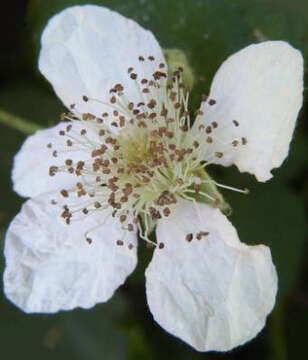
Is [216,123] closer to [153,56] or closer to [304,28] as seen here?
[153,56]

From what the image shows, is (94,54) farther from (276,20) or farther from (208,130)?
(276,20)

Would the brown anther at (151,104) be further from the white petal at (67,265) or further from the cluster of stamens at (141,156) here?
the white petal at (67,265)

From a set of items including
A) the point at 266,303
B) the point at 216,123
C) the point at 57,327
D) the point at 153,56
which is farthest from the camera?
the point at 57,327

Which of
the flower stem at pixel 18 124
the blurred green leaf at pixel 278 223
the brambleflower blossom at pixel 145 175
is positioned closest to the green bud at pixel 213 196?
the brambleflower blossom at pixel 145 175

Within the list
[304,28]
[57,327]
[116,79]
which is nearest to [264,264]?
[116,79]

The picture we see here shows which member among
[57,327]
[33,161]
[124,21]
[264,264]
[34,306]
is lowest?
[57,327]

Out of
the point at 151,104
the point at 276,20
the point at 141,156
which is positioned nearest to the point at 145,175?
the point at 141,156
